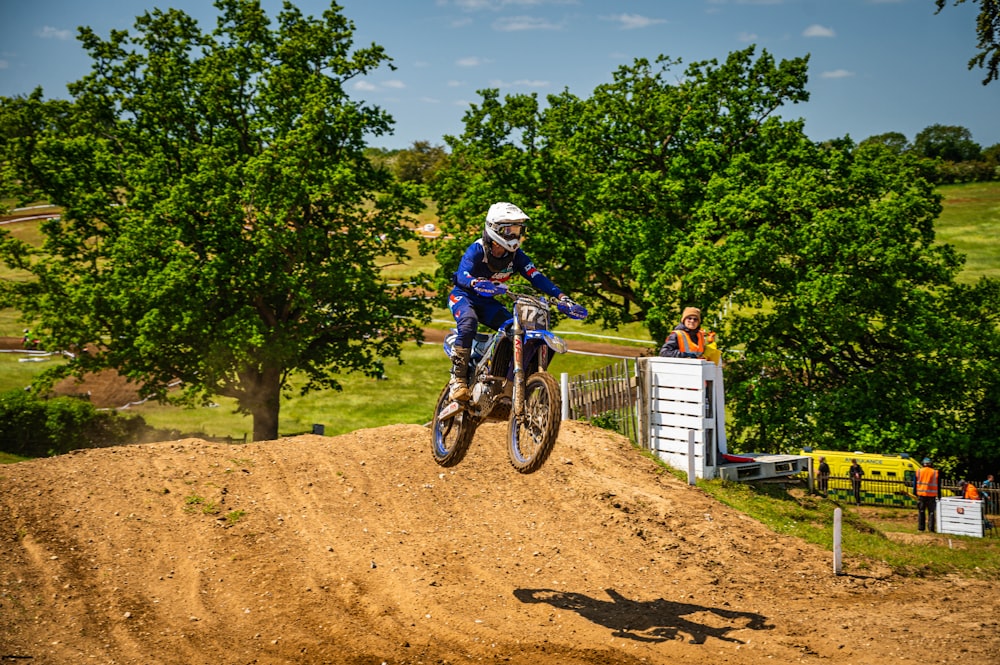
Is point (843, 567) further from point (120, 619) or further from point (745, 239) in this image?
point (745, 239)

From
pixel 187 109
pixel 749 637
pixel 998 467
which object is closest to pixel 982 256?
pixel 998 467

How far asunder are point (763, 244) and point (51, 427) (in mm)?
25268

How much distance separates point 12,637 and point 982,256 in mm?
86395

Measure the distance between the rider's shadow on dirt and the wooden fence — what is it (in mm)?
7812

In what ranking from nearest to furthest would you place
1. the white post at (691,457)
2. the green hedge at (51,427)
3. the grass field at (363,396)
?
the white post at (691,457), the green hedge at (51,427), the grass field at (363,396)

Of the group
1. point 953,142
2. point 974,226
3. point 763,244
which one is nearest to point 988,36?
point 763,244

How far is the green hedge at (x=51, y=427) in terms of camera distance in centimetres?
2786

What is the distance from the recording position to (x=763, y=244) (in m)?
29.0

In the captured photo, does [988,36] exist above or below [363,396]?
above

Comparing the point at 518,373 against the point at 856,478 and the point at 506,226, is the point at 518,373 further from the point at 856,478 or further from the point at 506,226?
the point at 856,478

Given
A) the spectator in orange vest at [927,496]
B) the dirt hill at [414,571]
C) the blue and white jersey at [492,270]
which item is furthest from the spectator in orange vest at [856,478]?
the blue and white jersey at [492,270]

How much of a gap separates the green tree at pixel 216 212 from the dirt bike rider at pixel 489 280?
19.1 m

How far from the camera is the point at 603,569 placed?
14.6 metres

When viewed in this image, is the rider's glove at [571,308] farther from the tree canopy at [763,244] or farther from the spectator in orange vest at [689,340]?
the tree canopy at [763,244]
